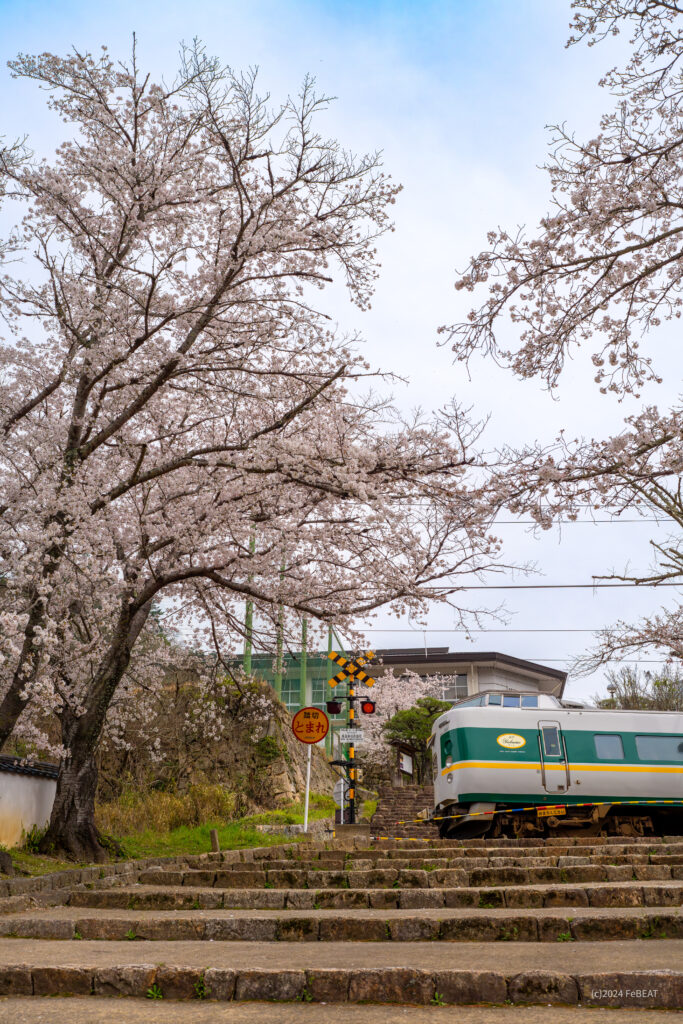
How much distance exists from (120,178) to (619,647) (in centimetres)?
1457

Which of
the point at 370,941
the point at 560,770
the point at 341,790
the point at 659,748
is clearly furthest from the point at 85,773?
the point at 341,790

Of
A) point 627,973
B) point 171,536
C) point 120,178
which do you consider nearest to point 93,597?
point 171,536

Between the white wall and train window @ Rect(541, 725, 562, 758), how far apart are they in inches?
358

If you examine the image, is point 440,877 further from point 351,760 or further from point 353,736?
point 351,760

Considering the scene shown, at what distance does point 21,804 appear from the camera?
40.9 feet

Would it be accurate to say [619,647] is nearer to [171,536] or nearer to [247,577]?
[247,577]

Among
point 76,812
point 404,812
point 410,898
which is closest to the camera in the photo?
point 410,898

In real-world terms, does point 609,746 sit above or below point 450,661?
below

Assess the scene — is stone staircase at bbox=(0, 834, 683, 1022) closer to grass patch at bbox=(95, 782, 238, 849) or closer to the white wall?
the white wall

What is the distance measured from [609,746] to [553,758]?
1195 millimetres

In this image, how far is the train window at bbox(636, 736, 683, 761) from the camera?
1584 centimetres

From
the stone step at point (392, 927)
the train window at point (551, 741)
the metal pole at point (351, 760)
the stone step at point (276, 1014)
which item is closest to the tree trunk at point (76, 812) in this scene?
the stone step at point (392, 927)

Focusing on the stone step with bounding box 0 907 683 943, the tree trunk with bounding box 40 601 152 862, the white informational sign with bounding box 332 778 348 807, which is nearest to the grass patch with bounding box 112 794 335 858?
the tree trunk with bounding box 40 601 152 862

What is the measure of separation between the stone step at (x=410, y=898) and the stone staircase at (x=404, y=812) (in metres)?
13.9
